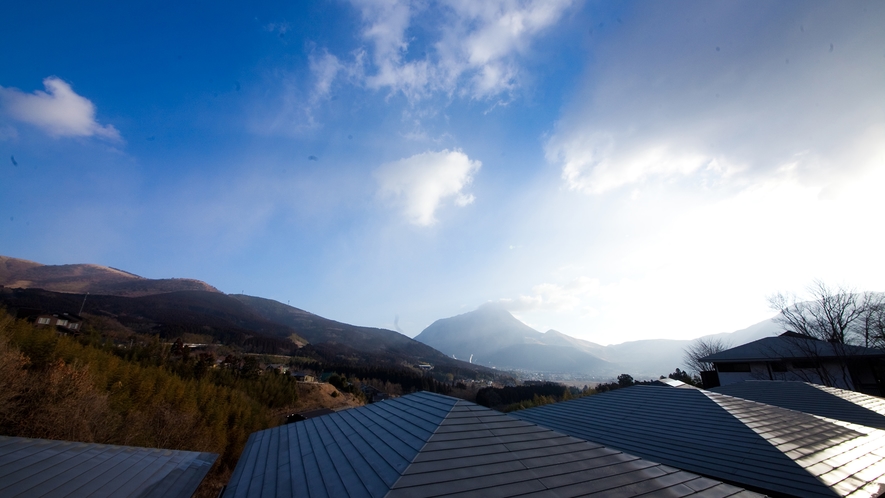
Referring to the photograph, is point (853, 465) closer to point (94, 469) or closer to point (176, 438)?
point (94, 469)

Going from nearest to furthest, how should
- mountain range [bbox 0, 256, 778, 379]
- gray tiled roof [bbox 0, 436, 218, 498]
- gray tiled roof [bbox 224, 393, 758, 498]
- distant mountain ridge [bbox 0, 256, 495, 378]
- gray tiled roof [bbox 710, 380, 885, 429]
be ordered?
1. gray tiled roof [bbox 224, 393, 758, 498]
2. gray tiled roof [bbox 0, 436, 218, 498]
3. gray tiled roof [bbox 710, 380, 885, 429]
4. distant mountain ridge [bbox 0, 256, 495, 378]
5. mountain range [bbox 0, 256, 778, 379]

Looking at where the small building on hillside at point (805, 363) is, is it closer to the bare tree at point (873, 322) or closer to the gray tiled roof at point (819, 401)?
the bare tree at point (873, 322)

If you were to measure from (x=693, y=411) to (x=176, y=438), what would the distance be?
2398cm

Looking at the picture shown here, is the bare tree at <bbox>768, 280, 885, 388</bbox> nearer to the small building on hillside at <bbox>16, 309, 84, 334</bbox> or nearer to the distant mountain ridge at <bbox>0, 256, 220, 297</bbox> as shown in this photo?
the small building on hillside at <bbox>16, 309, 84, 334</bbox>

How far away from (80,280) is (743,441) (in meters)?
249

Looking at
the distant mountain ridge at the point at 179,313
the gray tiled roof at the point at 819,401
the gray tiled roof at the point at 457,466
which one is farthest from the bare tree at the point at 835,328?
the distant mountain ridge at the point at 179,313

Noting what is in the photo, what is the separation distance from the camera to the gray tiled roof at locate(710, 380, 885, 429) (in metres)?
11.3

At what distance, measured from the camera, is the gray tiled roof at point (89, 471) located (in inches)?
208

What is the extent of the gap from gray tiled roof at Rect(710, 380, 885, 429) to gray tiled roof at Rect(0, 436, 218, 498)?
20.2 meters

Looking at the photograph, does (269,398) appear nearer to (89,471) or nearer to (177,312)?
(89,471)

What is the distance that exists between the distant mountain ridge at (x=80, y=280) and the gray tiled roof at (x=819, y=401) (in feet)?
641

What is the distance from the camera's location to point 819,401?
41.0ft

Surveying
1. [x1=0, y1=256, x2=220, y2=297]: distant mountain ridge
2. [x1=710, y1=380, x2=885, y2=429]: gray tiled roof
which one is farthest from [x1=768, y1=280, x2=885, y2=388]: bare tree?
[x1=0, y1=256, x2=220, y2=297]: distant mountain ridge

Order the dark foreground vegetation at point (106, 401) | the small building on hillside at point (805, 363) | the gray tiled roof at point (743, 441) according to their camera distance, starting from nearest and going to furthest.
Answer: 1. the gray tiled roof at point (743, 441)
2. the dark foreground vegetation at point (106, 401)
3. the small building on hillside at point (805, 363)
